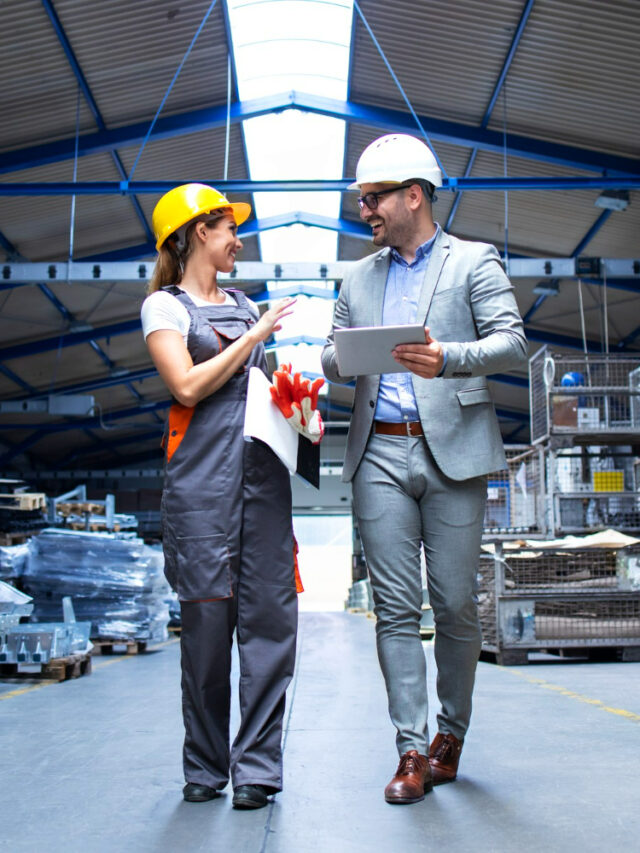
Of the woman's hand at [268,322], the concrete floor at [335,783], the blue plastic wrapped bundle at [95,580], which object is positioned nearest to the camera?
the concrete floor at [335,783]

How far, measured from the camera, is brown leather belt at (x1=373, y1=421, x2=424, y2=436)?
8.77ft

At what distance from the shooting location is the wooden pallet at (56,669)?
20.9ft

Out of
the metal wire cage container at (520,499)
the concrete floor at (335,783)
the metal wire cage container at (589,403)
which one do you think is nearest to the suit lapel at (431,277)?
the concrete floor at (335,783)

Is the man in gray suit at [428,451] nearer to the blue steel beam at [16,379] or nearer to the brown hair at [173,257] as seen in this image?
the brown hair at [173,257]

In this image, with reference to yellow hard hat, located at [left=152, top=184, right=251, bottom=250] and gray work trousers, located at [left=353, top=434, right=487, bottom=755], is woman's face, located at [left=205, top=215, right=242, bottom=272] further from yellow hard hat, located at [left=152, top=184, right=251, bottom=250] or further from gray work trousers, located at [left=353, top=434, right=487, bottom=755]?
gray work trousers, located at [left=353, top=434, right=487, bottom=755]

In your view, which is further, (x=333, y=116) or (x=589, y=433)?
(x=333, y=116)

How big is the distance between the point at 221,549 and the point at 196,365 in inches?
20.8

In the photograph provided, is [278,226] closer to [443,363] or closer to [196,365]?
[196,365]

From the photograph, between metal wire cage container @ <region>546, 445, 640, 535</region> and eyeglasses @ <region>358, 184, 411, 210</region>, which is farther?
metal wire cage container @ <region>546, 445, 640, 535</region>

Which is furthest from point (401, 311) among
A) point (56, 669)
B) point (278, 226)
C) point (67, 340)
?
point (67, 340)

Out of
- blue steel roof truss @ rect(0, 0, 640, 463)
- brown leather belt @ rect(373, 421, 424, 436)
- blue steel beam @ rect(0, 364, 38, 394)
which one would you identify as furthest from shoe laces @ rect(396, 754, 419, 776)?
blue steel beam @ rect(0, 364, 38, 394)

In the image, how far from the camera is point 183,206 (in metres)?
2.71

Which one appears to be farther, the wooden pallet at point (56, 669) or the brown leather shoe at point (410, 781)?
the wooden pallet at point (56, 669)

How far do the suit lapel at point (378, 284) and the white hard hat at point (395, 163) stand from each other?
27 cm
